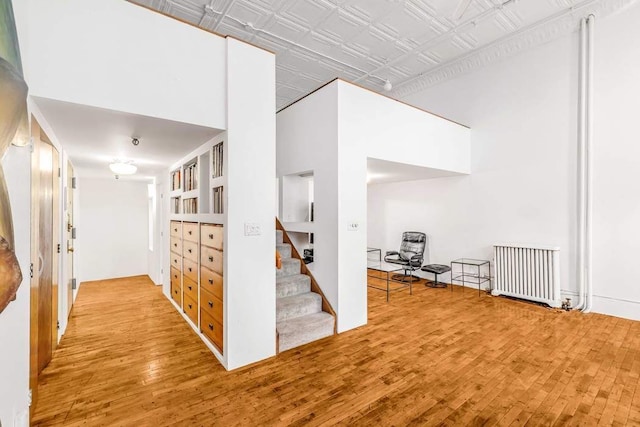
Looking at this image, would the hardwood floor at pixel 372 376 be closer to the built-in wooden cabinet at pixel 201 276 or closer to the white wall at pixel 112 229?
the built-in wooden cabinet at pixel 201 276

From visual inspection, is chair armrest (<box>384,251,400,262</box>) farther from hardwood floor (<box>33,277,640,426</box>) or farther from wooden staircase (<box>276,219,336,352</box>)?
wooden staircase (<box>276,219,336,352</box>)

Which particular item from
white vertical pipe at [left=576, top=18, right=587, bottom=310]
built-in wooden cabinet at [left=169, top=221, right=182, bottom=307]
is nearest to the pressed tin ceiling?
white vertical pipe at [left=576, top=18, right=587, bottom=310]

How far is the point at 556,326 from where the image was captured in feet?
12.1

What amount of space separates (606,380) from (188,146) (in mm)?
4706

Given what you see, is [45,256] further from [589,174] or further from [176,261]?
[589,174]

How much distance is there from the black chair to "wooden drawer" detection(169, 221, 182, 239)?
4.04m

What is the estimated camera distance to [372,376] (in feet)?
8.35

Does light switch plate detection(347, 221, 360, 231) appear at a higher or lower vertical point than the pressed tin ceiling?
lower

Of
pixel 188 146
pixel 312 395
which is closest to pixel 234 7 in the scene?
pixel 188 146

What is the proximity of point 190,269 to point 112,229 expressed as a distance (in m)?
3.91

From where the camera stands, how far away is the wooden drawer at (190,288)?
357 centimetres

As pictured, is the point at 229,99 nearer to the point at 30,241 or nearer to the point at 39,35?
the point at 39,35

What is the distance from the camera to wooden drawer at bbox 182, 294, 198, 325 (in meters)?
3.57

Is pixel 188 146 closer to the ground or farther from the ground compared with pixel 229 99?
closer to the ground
